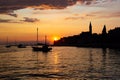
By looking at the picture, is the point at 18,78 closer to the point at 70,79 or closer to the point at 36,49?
the point at 70,79

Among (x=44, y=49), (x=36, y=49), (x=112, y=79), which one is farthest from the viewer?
(x=36, y=49)

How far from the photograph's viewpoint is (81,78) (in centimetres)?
4866

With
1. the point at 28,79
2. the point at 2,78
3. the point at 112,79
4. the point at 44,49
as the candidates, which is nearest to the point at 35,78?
the point at 28,79

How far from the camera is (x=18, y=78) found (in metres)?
49.5

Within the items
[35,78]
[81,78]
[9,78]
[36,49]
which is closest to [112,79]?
[81,78]

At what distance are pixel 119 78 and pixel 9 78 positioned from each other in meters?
18.4

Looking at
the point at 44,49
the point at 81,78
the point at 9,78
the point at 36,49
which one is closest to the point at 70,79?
the point at 81,78

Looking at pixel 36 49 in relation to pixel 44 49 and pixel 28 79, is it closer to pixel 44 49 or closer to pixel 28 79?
pixel 44 49

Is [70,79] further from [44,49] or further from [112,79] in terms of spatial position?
[44,49]

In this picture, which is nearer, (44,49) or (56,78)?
(56,78)

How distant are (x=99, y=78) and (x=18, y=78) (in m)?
13.7

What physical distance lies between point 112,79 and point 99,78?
2.35 metres

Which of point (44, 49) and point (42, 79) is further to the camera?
point (44, 49)

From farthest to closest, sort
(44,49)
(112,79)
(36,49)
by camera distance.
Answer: (36,49) < (44,49) < (112,79)
